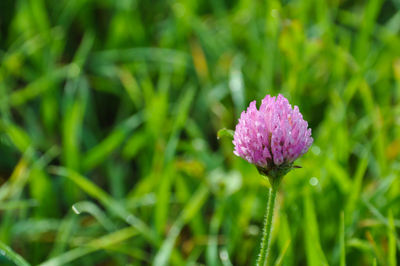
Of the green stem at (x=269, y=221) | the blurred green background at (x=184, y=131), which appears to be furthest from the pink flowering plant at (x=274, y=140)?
the blurred green background at (x=184, y=131)

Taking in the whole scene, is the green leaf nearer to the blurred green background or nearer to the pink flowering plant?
the blurred green background

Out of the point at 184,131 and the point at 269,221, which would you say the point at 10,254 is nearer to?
the point at 269,221

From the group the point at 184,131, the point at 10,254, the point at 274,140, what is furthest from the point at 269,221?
the point at 184,131

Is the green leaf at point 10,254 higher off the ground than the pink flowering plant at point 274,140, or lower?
lower

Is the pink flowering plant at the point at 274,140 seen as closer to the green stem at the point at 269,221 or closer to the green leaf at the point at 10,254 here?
the green stem at the point at 269,221

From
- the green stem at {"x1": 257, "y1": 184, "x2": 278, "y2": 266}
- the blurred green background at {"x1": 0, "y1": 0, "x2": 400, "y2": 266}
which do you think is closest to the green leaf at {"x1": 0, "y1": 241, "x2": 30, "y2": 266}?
the blurred green background at {"x1": 0, "y1": 0, "x2": 400, "y2": 266}

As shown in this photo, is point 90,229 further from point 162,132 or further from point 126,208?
point 162,132

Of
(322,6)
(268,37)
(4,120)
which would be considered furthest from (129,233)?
(322,6)
